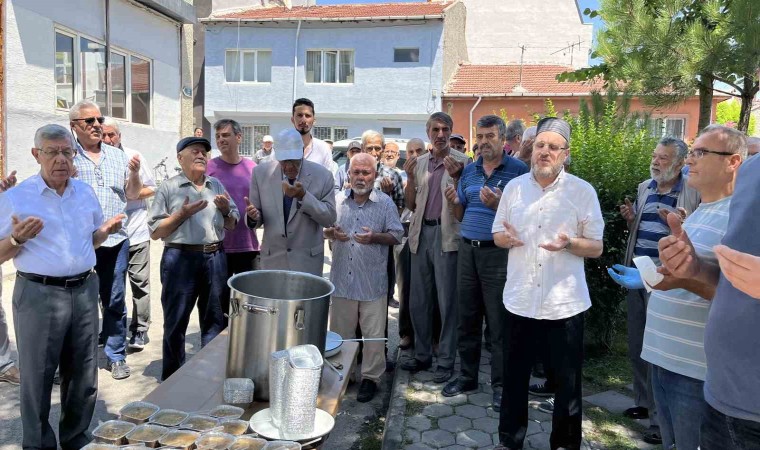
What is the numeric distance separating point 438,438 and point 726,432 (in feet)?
6.82

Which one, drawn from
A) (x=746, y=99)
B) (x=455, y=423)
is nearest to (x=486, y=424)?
(x=455, y=423)

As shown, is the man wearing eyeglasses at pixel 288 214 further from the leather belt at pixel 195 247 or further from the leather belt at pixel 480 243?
the leather belt at pixel 480 243

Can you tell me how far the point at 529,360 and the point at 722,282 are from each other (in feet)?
5.28

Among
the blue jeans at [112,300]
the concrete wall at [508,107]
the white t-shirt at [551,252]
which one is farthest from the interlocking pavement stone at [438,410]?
the concrete wall at [508,107]

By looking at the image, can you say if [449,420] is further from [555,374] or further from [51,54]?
[51,54]

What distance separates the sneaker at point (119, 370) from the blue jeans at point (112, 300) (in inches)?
1.3

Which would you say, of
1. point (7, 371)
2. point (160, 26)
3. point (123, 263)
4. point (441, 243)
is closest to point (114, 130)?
point (123, 263)

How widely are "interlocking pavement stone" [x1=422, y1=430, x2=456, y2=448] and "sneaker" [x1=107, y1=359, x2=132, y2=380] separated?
2498 mm

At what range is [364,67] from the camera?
21812 millimetres

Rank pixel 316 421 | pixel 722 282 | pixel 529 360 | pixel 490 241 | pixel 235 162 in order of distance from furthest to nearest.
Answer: pixel 235 162 < pixel 490 241 < pixel 529 360 < pixel 316 421 < pixel 722 282

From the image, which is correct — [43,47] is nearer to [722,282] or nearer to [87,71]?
[87,71]

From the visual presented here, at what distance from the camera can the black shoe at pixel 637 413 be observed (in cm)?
389

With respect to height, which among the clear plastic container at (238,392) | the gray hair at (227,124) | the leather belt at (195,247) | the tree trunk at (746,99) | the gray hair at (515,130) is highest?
the tree trunk at (746,99)

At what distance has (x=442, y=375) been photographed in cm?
442
